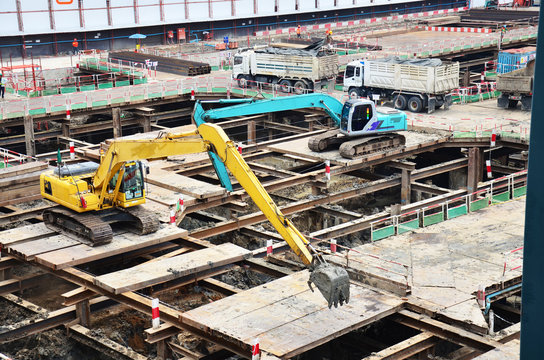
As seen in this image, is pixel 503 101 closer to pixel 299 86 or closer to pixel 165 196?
pixel 299 86

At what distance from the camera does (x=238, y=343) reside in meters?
17.7

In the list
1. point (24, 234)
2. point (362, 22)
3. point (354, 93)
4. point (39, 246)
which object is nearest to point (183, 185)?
point (24, 234)

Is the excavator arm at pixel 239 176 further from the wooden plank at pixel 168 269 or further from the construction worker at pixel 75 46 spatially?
the construction worker at pixel 75 46

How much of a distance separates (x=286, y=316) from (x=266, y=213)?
9.22 feet

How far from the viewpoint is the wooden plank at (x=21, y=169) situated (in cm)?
2945

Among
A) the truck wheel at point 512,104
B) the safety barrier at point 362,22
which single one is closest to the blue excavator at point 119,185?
the truck wheel at point 512,104

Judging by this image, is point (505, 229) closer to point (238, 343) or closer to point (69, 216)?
point (238, 343)

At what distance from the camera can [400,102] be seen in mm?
41594

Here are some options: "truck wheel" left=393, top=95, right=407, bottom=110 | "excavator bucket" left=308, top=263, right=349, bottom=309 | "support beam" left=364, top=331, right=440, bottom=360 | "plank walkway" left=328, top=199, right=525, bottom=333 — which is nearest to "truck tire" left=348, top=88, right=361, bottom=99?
"truck wheel" left=393, top=95, right=407, bottom=110

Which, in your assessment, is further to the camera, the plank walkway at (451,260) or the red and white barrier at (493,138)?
the red and white barrier at (493,138)

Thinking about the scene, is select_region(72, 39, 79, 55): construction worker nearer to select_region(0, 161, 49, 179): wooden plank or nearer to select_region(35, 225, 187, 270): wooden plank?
select_region(0, 161, 49, 179): wooden plank

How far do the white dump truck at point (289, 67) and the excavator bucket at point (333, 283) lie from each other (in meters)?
26.2

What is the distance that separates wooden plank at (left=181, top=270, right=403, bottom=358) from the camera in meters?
17.8

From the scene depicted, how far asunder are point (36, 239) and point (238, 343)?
886 centimetres
